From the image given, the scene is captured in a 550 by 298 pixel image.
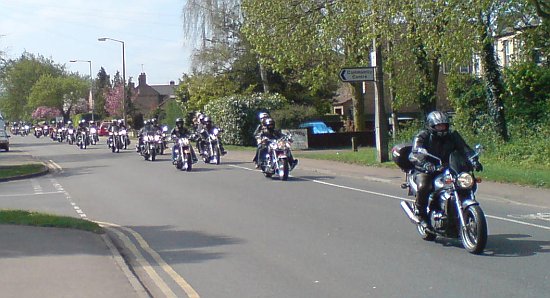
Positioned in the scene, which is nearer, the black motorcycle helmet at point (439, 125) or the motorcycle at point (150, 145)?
the black motorcycle helmet at point (439, 125)

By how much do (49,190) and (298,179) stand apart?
6.54 meters

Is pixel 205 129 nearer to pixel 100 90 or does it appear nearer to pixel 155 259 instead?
pixel 155 259

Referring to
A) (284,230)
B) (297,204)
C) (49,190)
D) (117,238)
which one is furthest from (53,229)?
(49,190)

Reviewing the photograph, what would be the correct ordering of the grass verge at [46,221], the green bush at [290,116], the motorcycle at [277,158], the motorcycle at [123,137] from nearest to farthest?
the grass verge at [46,221], the motorcycle at [277,158], the green bush at [290,116], the motorcycle at [123,137]

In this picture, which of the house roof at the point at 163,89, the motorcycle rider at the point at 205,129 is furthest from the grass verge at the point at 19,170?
the house roof at the point at 163,89

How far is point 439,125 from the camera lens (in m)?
10.3

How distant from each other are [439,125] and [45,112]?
327ft

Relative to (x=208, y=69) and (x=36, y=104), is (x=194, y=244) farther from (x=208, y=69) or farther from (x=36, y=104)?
(x=36, y=104)

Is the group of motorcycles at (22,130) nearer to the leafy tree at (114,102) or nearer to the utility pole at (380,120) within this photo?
the leafy tree at (114,102)

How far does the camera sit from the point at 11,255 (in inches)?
404

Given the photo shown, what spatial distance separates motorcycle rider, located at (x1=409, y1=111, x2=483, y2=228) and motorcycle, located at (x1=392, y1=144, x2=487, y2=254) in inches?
3.2

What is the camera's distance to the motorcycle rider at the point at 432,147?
10.3 meters

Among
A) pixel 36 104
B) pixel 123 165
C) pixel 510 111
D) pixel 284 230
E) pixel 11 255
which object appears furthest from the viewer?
pixel 36 104

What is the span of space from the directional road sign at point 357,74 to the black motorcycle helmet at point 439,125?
12471 millimetres
